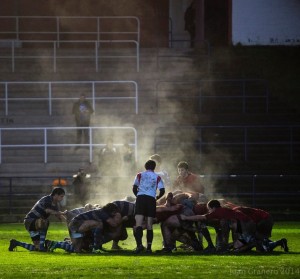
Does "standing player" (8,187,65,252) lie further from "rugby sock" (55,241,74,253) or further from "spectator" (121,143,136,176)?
"spectator" (121,143,136,176)

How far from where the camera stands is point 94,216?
1053 inches

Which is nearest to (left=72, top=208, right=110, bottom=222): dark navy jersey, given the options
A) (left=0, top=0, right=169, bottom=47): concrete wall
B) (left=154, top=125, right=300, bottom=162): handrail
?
(left=154, top=125, right=300, bottom=162): handrail

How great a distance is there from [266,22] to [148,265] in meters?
25.0

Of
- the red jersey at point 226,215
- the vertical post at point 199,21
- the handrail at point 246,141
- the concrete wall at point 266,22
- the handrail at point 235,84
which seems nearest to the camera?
the red jersey at point 226,215

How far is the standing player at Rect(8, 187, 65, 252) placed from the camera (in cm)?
2741

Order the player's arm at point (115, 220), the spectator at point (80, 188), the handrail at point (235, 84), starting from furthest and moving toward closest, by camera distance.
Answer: the handrail at point (235, 84)
the spectator at point (80, 188)
the player's arm at point (115, 220)

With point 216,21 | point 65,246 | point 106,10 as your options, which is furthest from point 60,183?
point 216,21

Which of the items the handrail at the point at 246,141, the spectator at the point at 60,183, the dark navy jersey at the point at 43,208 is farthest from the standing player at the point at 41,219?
the handrail at the point at 246,141

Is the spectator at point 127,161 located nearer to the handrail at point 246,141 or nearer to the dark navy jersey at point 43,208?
the handrail at point 246,141

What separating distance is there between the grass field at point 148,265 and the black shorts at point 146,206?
0.83 meters

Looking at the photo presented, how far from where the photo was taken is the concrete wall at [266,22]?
154ft

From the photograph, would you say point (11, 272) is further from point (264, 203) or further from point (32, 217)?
point (264, 203)

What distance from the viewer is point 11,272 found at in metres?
22.3

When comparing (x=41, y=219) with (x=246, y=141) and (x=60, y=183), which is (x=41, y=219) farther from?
(x=246, y=141)
